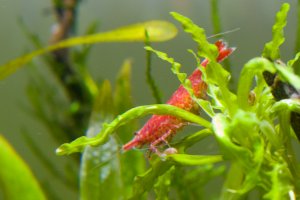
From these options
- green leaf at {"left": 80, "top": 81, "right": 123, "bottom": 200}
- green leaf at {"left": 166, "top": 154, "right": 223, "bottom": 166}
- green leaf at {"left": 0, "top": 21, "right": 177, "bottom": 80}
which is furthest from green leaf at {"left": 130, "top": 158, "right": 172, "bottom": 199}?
green leaf at {"left": 0, "top": 21, "right": 177, "bottom": 80}

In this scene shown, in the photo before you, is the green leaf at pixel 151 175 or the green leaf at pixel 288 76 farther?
the green leaf at pixel 151 175

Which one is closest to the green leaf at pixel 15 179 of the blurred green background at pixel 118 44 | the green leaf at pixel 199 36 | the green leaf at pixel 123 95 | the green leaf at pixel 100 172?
the green leaf at pixel 100 172

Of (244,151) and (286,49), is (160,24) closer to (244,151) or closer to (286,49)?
(244,151)

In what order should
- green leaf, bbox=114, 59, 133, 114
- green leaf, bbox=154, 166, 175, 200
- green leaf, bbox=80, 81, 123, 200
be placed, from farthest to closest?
green leaf, bbox=114, 59, 133, 114 < green leaf, bbox=80, 81, 123, 200 < green leaf, bbox=154, 166, 175, 200

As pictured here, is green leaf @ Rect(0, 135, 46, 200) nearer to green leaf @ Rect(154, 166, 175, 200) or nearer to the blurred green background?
green leaf @ Rect(154, 166, 175, 200)

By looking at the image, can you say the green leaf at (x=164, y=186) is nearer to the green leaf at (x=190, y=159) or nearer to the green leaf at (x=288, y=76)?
the green leaf at (x=190, y=159)

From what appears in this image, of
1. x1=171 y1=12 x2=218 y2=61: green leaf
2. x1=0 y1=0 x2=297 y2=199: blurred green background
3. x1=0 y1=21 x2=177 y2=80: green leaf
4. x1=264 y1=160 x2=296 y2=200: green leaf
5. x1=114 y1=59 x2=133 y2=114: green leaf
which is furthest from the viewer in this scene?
x1=0 y1=0 x2=297 y2=199: blurred green background

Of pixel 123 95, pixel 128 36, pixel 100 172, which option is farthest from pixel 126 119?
pixel 128 36
